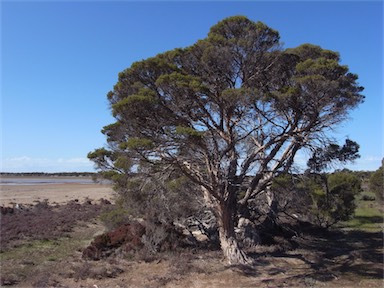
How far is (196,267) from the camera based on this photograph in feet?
40.5

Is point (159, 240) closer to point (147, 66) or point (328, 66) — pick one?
point (147, 66)

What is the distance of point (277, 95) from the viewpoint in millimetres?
11625

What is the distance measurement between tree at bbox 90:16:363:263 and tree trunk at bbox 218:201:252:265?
0.12ft

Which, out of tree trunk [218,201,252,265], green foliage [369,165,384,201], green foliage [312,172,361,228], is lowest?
tree trunk [218,201,252,265]

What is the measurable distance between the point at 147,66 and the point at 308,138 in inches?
241

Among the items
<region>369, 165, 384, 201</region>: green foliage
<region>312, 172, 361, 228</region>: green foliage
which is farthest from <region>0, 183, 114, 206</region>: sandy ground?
<region>369, 165, 384, 201</region>: green foliage

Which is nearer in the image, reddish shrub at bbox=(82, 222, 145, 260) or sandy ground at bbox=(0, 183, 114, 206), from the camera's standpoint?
reddish shrub at bbox=(82, 222, 145, 260)

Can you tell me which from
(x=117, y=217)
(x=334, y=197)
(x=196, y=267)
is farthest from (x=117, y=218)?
(x=334, y=197)

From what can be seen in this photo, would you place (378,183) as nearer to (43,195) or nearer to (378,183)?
(378,183)

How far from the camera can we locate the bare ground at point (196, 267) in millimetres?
11148

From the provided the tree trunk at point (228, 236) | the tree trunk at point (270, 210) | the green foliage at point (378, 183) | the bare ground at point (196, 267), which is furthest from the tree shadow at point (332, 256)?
the green foliage at point (378, 183)

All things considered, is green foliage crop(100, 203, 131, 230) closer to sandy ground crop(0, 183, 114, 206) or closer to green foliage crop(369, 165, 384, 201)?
sandy ground crop(0, 183, 114, 206)

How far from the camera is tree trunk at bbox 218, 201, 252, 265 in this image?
42.9ft

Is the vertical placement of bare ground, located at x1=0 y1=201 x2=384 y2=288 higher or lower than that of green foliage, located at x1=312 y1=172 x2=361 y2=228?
lower
